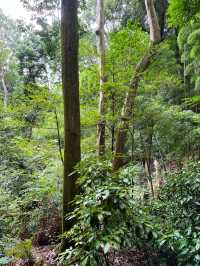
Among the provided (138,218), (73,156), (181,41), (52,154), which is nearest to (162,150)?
(181,41)

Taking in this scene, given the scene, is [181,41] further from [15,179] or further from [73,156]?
[15,179]

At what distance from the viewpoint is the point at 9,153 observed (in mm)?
7051

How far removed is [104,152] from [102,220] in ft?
8.39

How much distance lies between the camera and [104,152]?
462 centimetres

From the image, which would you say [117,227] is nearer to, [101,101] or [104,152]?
[104,152]

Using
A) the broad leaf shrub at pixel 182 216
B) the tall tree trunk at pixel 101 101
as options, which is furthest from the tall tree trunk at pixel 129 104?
the broad leaf shrub at pixel 182 216

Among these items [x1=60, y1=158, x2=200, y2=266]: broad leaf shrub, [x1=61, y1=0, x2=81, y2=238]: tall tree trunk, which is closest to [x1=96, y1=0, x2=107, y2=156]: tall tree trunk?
[x1=61, y1=0, x2=81, y2=238]: tall tree trunk

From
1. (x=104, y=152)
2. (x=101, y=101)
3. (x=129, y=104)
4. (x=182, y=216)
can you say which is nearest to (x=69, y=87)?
(x=104, y=152)

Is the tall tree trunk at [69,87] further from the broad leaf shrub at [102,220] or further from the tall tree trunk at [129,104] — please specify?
the tall tree trunk at [129,104]

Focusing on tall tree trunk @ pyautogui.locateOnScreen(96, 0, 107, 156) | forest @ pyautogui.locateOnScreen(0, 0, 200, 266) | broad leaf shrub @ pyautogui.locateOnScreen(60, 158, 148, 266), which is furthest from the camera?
tall tree trunk @ pyautogui.locateOnScreen(96, 0, 107, 156)

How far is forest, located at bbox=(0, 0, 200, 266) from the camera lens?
88.0 inches

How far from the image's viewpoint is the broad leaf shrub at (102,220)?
1981 mm

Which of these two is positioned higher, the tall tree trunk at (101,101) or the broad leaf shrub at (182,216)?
the tall tree trunk at (101,101)

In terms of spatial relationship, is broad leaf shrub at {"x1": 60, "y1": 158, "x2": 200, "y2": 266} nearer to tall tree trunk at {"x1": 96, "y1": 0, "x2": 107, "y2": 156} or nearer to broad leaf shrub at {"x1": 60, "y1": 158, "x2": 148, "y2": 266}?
broad leaf shrub at {"x1": 60, "y1": 158, "x2": 148, "y2": 266}
